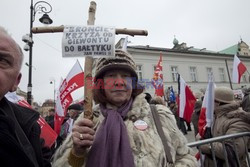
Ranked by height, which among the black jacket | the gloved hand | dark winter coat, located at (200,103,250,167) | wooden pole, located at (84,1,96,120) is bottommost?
the gloved hand

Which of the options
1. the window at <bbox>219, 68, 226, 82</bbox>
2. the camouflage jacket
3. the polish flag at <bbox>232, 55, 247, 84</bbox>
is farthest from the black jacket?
the window at <bbox>219, 68, 226, 82</bbox>

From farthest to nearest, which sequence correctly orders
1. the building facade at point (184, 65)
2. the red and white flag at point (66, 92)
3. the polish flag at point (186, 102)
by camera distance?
1. the building facade at point (184, 65)
2. the polish flag at point (186, 102)
3. the red and white flag at point (66, 92)

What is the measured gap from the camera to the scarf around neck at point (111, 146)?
4.69 ft

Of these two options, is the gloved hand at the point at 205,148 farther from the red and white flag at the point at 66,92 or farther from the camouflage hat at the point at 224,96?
the red and white flag at the point at 66,92

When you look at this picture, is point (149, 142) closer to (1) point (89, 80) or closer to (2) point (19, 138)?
(1) point (89, 80)

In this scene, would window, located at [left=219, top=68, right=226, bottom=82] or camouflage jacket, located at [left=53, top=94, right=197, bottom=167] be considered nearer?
camouflage jacket, located at [left=53, top=94, right=197, bottom=167]

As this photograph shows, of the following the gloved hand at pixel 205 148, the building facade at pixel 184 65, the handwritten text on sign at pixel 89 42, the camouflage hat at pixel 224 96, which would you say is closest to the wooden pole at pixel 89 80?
the handwritten text on sign at pixel 89 42

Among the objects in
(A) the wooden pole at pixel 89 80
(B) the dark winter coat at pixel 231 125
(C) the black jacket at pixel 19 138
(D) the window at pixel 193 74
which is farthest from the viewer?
(D) the window at pixel 193 74

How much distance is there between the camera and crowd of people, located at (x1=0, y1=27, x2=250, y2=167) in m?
1.23

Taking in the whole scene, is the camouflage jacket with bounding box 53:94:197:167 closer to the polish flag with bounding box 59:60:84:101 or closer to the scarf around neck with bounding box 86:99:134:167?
the scarf around neck with bounding box 86:99:134:167

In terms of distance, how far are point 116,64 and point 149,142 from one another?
0.68 meters

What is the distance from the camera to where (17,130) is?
4.07 ft

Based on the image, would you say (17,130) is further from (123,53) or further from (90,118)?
(123,53)

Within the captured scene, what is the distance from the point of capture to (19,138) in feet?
4.00
